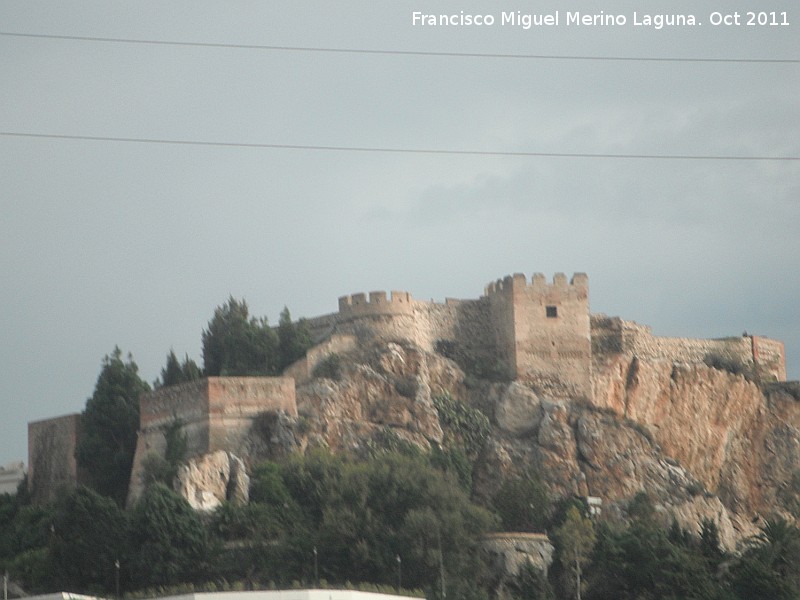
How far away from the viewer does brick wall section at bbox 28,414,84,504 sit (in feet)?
269

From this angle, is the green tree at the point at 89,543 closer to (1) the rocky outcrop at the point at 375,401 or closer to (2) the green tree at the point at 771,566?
(1) the rocky outcrop at the point at 375,401

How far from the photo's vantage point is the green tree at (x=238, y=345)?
8194 centimetres

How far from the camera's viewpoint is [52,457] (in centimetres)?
8356

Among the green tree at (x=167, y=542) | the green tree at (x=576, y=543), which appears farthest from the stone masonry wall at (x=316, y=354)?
the green tree at (x=576, y=543)

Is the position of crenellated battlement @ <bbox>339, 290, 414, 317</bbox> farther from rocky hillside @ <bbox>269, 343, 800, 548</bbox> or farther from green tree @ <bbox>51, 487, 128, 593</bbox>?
green tree @ <bbox>51, 487, 128, 593</bbox>

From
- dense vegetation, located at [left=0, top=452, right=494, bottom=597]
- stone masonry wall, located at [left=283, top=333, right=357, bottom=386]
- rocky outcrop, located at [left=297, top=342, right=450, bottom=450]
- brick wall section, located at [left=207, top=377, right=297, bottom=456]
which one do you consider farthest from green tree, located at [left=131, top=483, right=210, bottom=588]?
stone masonry wall, located at [left=283, top=333, right=357, bottom=386]

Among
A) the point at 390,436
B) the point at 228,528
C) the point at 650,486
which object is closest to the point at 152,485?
the point at 228,528

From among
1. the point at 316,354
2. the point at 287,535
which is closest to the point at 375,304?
the point at 316,354

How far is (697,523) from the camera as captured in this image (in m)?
Result: 80.2

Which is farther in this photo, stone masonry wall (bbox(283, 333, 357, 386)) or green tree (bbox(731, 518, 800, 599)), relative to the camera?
stone masonry wall (bbox(283, 333, 357, 386))

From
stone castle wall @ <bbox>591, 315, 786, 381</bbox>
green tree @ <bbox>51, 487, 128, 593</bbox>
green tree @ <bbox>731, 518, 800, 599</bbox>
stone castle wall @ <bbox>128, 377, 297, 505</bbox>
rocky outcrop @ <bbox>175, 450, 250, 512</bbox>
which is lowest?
green tree @ <bbox>731, 518, 800, 599</bbox>

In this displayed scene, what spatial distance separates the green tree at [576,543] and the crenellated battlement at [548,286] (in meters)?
9.84

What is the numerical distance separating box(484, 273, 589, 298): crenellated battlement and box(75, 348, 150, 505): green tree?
524 inches

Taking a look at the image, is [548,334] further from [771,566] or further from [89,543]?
[89,543]
